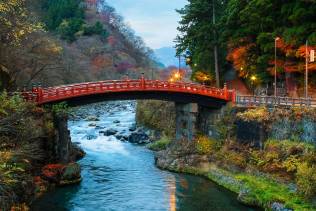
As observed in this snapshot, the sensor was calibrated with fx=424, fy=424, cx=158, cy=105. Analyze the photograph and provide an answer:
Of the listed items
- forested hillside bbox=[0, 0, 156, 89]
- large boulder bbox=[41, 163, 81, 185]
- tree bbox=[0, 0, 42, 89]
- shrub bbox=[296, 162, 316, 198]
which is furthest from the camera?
forested hillside bbox=[0, 0, 156, 89]

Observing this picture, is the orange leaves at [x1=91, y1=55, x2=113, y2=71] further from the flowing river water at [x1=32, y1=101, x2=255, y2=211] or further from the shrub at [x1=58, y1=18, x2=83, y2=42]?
the flowing river water at [x1=32, y1=101, x2=255, y2=211]

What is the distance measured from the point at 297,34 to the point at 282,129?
12.3 meters

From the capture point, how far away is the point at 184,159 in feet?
142

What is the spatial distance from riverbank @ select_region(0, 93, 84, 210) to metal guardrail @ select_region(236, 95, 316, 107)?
18.0 m

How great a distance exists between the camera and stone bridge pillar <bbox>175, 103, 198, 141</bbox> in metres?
47.2

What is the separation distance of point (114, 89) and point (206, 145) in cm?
1102

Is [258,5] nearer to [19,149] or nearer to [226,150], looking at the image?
[226,150]

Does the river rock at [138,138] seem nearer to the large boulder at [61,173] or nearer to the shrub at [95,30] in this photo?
the large boulder at [61,173]

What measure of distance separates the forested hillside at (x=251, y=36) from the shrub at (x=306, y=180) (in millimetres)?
16635

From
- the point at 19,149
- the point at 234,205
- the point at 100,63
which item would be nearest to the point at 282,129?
the point at 234,205

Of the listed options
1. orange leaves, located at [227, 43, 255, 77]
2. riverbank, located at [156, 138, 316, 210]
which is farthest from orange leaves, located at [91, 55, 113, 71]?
riverbank, located at [156, 138, 316, 210]

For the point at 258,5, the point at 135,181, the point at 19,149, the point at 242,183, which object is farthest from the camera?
the point at 258,5

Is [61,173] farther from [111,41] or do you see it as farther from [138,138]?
[111,41]

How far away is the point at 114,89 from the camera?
139ft
